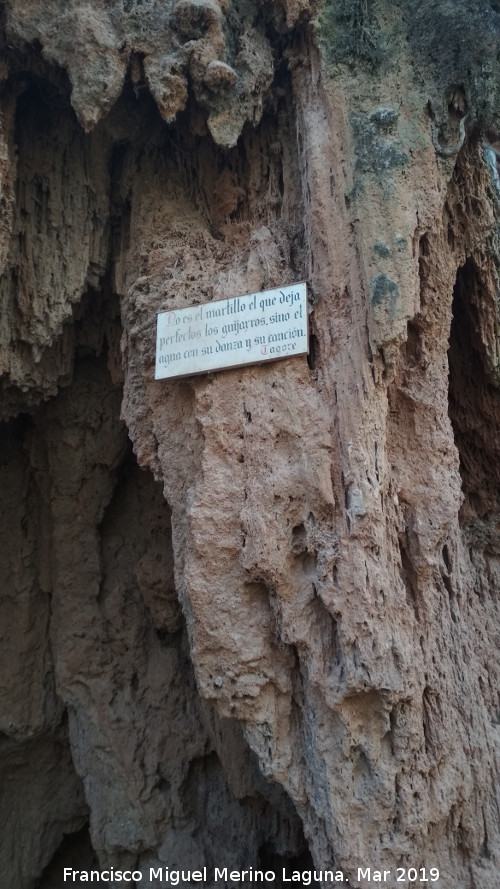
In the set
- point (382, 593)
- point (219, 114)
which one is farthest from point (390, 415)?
point (219, 114)

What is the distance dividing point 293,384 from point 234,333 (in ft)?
1.23

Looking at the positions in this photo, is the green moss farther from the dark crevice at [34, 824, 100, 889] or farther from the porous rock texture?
the dark crevice at [34, 824, 100, 889]

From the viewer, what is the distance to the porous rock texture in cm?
267

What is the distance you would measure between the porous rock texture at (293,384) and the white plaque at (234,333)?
86 mm

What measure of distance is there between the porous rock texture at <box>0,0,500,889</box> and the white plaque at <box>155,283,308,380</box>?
0.09 m

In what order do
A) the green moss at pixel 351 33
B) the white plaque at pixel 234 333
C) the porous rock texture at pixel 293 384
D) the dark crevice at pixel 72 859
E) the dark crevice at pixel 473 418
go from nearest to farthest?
the porous rock texture at pixel 293 384, the white plaque at pixel 234 333, the green moss at pixel 351 33, the dark crevice at pixel 473 418, the dark crevice at pixel 72 859

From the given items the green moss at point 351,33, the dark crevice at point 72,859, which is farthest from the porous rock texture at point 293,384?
the dark crevice at point 72,859

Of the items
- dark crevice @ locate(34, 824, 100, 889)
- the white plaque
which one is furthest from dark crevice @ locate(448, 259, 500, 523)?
dark crevice @ locate(34, 824, 100, 889)

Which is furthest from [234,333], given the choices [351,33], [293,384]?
[351,33]

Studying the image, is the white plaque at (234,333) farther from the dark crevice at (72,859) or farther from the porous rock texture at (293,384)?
the dark crevice at (72,859)

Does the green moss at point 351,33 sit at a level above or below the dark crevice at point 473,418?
above

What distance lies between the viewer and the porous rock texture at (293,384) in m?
2.67

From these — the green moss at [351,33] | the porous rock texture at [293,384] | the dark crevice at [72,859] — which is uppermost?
the green moss at [351,33]

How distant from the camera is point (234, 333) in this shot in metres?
3.02
